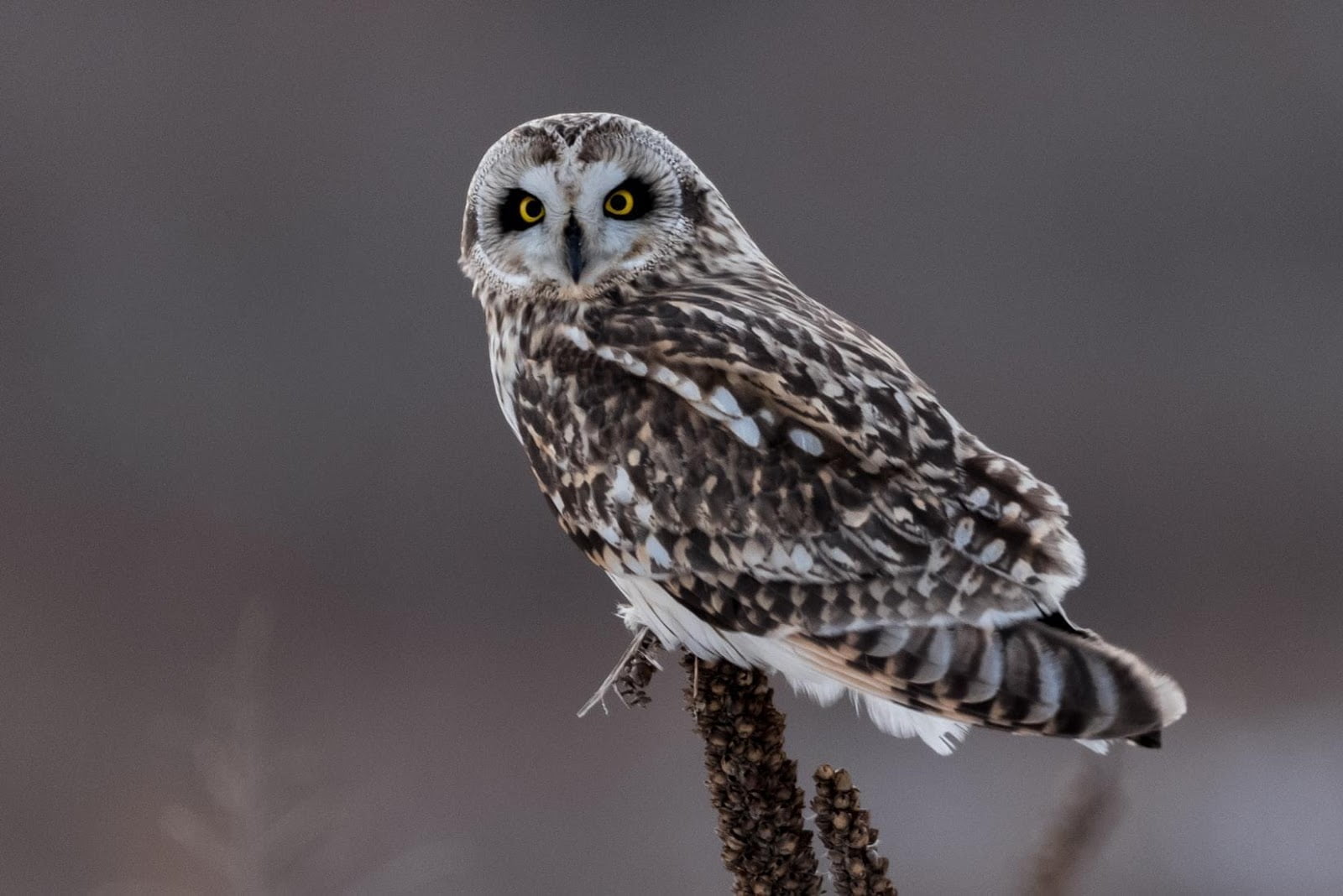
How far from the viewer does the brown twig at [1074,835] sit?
37.8 inches

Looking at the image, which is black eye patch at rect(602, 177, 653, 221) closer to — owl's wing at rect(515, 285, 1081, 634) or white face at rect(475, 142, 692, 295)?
white face at rect(475, 142, 692, 295)

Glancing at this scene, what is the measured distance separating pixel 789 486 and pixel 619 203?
1.71 ft

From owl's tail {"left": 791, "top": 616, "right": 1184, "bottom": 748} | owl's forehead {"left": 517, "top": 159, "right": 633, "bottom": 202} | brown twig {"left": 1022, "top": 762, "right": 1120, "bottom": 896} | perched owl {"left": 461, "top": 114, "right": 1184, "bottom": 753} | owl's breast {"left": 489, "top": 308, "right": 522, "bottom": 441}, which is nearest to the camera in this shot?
brown twig {"left": 1022, "top": 762, "right": 1120, "bottom": 896}

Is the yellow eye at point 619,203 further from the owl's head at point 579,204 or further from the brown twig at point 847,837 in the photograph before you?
the brown twig at point 847,837

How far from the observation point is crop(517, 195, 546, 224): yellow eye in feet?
6.85

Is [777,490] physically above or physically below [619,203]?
below

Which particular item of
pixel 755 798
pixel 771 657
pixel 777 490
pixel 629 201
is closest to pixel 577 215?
pixel 629 201

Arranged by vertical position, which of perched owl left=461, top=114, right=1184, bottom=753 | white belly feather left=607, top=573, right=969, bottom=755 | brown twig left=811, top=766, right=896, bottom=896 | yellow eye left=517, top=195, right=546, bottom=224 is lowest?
brown twig left=811, top=766, right=896, bottom=896

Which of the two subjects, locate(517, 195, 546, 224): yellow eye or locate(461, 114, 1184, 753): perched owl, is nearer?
locate(461, 114, 1184, 753): perched owl

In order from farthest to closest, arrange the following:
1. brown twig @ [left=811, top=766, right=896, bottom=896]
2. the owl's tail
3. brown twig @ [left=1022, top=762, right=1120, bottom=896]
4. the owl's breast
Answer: the owl's breast, the owl's tail, brown twig @ [left=811, top=766, right=896, bottom=896], brown twig @ [left=1022, top=762, right=1120, bottom=896]

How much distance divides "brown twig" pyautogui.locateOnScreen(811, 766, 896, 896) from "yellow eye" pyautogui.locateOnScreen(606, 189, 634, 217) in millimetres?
939

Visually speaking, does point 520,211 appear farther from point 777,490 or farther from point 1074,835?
point 1074,835

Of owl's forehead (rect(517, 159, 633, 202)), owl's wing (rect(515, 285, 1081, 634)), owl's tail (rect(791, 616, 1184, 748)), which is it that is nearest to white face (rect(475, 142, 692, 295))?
owl's forehead (rect(517, 159, 633, 202))

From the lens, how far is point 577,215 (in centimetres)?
205
